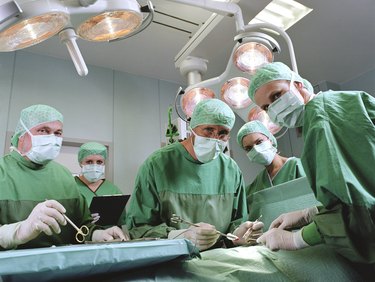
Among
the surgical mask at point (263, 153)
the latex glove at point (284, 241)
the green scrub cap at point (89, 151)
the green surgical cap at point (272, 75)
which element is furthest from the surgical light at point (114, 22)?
the green scrub cap at point (89, 151)

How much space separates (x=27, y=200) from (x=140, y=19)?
0.96 metres

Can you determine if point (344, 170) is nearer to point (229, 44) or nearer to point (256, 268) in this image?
point (256, 268)

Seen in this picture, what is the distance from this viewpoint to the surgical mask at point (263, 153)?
2066 millimetres

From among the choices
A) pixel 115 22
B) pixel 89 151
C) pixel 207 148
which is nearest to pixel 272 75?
pixel 207 148

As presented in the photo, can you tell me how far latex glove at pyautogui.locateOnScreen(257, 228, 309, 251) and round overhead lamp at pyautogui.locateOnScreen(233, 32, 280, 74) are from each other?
3.43ft

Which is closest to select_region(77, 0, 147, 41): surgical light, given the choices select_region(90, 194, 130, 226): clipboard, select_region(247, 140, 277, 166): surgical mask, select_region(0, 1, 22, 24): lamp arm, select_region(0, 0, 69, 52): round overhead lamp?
select_region(0, 0, 69, 52): round overhead lamp

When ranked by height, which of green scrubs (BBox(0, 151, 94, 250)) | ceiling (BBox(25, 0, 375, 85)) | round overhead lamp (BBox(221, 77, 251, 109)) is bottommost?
green scrubs (BBox(0, 151, 94, 250))

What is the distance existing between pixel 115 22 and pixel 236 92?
1060 millimetres

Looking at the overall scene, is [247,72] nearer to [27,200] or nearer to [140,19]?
[140,19]

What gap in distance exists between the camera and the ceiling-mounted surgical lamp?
913 millimetres

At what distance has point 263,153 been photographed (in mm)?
2062

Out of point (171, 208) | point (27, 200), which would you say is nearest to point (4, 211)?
point (27, 200)

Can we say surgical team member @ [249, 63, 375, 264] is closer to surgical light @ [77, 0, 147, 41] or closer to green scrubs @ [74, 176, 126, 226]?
surgical light @ [77, 0, 147, 41]

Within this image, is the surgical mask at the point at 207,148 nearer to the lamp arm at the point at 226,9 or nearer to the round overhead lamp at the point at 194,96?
the round overhead lamp at the point at 194,96
